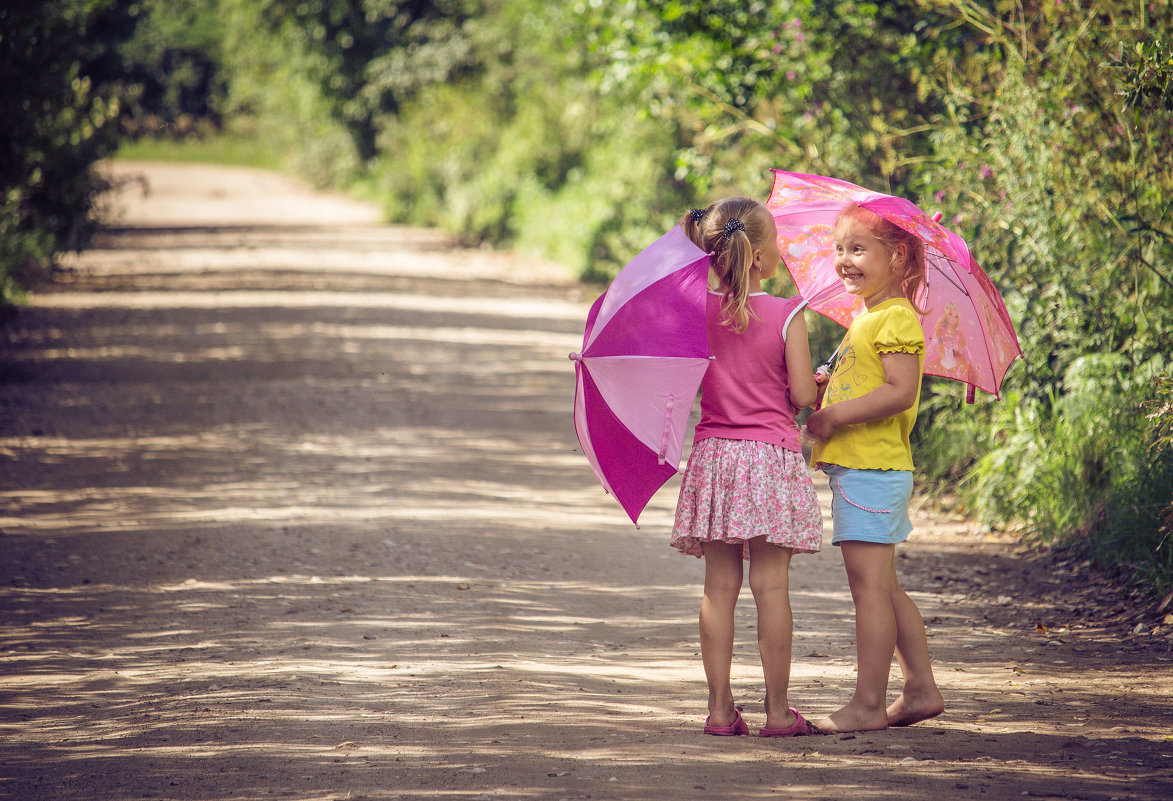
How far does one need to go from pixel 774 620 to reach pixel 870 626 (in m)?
0.32

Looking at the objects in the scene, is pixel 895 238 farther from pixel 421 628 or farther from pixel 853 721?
pixel 421 628

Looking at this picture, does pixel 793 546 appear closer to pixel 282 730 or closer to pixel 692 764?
pixel 692 764

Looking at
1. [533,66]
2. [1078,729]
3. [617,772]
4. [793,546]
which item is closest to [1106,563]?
[1078,729]

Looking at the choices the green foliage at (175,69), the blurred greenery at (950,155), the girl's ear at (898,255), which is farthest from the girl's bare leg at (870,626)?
the green foliage at (175,69)

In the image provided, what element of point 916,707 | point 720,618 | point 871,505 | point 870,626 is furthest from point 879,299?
point 916,707

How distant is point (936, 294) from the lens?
4.20 meters

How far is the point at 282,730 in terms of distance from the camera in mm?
3949

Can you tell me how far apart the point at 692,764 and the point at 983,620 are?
7.79 ft

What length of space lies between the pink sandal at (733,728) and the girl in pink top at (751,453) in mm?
79

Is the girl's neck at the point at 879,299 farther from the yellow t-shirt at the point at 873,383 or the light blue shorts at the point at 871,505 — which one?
the light blue shorts at the point at 871,505

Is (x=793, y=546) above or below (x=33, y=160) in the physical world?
below

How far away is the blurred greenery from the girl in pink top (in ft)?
6.70

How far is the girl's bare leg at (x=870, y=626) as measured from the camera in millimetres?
3814

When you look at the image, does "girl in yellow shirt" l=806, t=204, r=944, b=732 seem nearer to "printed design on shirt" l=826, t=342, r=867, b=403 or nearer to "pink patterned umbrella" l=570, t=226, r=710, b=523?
"printed design on shirt" l=826, t=342, r=867, b=403
